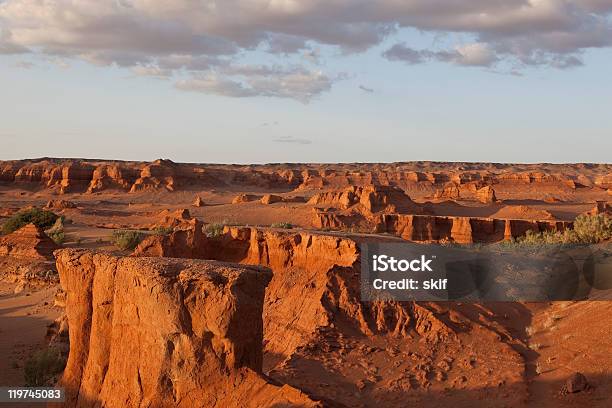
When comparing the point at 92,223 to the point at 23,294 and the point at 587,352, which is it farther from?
the point at 587,352

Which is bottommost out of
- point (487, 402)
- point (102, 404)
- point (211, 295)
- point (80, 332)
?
point (487, 402)

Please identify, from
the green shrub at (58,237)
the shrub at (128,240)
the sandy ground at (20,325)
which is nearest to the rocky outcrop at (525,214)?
the shrub at (128,240)

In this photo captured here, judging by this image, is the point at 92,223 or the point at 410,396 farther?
the point at 92,223

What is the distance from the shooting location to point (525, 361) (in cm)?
1285

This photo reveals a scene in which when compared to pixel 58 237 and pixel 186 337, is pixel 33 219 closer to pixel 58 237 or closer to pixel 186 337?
pixel 58 237

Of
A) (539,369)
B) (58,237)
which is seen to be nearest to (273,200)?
(58,237)

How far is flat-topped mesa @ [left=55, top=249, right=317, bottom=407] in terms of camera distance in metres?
7.59

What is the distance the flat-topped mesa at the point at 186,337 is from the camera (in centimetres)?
759

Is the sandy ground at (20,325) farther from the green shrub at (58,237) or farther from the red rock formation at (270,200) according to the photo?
the red rock formation at (270,200)

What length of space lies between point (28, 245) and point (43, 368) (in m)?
14.3

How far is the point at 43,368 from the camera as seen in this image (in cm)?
1222

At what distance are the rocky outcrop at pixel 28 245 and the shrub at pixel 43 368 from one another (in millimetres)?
12876

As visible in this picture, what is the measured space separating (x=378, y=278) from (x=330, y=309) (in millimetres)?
1632

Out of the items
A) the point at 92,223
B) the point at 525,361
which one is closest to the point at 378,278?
the point at 525,361
